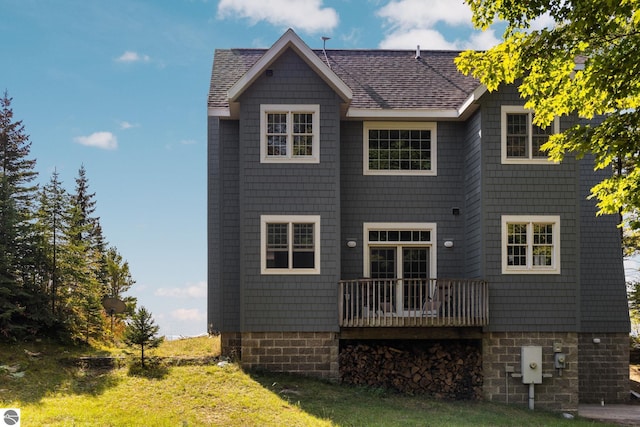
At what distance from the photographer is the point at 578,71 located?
12383 mm

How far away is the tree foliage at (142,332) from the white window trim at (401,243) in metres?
5.33

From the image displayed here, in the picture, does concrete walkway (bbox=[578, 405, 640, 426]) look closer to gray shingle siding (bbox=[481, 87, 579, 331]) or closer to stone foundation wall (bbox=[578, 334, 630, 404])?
stone foundation wall (bbox=[578, 334, 630, 404])

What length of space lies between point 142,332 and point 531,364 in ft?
29.9

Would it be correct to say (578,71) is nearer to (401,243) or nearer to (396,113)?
(396,113)

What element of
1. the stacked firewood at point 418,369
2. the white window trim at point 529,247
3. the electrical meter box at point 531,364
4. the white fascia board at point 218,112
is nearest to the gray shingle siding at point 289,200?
the white fascia board at point 218,112

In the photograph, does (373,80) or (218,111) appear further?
(373,80)

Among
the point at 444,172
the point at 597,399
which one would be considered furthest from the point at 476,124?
the point at 597,399

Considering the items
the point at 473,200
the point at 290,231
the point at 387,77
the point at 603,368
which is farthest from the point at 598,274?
the point at 290,231

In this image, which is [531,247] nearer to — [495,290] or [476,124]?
[495,290]

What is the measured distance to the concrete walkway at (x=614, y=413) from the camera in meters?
15.9
